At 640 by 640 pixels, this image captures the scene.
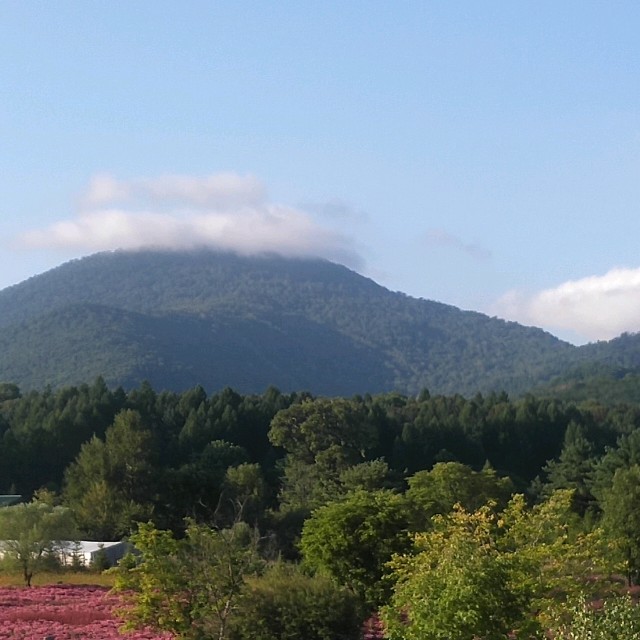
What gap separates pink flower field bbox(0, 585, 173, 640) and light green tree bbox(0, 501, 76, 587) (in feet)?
11.3

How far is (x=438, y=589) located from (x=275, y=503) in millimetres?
54602

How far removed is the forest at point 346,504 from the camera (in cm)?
2373

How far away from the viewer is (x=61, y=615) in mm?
33344

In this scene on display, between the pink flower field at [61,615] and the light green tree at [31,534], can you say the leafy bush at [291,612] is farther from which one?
the light green tree at [31,534]

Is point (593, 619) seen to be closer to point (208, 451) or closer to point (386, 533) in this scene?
point (386, 533)

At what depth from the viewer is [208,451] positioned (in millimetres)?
82188

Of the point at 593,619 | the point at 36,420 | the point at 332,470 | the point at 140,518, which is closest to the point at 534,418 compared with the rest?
the point at 332,470

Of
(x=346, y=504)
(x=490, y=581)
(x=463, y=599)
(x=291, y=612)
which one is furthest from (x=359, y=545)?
(x=463, y=599)

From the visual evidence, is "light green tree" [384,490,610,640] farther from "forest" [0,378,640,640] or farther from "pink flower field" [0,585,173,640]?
"pink flower field" [0,585,173,640]

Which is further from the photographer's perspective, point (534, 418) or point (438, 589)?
point (534, 418)

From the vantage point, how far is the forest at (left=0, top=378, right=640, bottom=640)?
23.7 m

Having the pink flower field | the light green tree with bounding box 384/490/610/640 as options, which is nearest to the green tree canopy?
the light green tree with bounding box 384/490/610/640

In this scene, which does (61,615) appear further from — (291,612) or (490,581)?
(490,581)

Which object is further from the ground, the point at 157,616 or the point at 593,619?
the point at 593,619
